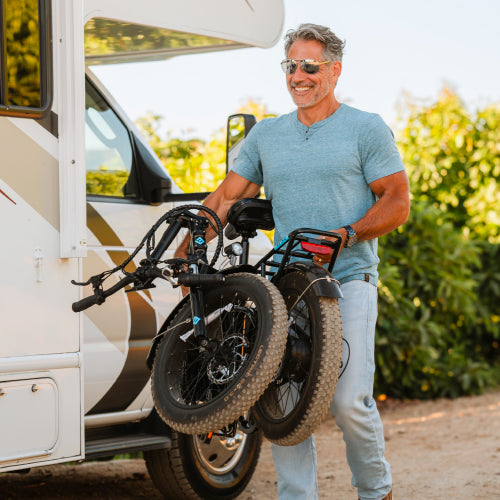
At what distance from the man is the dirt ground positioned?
1.62m

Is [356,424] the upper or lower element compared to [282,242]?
lower

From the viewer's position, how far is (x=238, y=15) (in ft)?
14.3

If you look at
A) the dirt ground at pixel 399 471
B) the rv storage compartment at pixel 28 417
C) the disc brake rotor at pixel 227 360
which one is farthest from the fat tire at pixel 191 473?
the disc brake rotor at pixel 227 360

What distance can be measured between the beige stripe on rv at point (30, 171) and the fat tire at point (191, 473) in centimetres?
157

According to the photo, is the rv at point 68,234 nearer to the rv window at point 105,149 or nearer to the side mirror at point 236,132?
the rv window at point 105,149

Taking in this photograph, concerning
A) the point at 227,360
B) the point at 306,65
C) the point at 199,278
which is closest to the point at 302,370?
the point at 227,360

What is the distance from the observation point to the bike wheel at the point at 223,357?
2.92 meters

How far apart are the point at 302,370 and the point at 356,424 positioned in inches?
13.6

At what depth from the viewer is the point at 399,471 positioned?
569 centimetres

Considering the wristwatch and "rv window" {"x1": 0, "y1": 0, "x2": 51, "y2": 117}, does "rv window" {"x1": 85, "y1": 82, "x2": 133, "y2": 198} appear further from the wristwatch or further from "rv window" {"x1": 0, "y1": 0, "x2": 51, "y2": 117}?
the wristwatch

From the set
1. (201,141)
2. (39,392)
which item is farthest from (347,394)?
(201,141)

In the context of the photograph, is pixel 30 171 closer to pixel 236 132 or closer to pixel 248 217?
pixel 248 217

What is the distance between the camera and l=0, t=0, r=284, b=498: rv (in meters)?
3.42

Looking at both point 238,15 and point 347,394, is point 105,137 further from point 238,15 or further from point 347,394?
point 347,394
